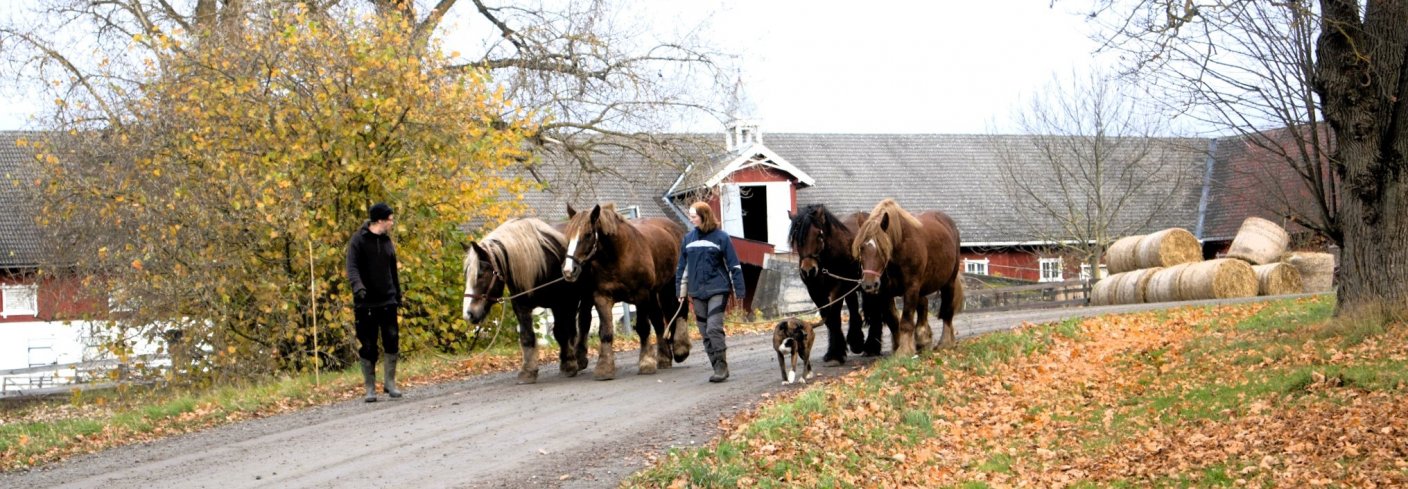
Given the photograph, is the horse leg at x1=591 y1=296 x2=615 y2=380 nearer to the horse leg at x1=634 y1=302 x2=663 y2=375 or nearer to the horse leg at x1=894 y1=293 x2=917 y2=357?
the horse leg at x1=634 y1=302 x2=663 y2=375

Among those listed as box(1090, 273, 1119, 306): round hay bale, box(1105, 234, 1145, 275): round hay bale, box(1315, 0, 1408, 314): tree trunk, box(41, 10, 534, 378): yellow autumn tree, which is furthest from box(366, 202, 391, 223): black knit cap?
box(1105, 234, 1145, 275): round hay bale

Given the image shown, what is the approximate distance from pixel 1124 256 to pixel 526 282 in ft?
77.6

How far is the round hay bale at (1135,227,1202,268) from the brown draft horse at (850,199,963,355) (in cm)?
1839

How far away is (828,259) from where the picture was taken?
15.2 metres

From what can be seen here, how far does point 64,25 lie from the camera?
24562 mm

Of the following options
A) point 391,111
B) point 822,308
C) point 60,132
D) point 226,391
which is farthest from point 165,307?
point 822,308

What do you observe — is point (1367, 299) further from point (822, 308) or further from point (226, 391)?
point (226, 391)

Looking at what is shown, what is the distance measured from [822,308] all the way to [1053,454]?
15.5 feet

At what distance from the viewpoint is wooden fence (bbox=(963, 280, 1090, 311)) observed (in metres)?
35.6

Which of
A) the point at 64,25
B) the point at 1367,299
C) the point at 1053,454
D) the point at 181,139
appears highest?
the point at 64,25

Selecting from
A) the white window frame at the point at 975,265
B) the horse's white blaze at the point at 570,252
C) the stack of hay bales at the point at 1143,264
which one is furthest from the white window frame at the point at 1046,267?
the horse's white blaze at the point at 570,252

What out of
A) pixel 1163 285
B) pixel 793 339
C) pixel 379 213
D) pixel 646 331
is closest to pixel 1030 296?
pixel 1163 285

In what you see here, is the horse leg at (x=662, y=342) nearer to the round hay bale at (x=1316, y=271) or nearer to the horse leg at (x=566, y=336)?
the horse leg at (x=566, y=336)

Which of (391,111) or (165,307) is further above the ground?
(391,111)
